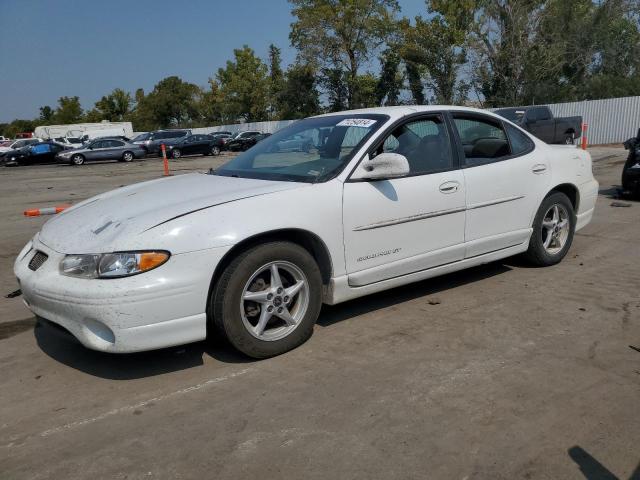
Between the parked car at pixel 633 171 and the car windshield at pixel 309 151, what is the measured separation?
6822 mm

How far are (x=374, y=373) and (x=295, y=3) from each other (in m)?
53.3

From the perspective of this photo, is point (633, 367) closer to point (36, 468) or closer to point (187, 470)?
point (187, 470)

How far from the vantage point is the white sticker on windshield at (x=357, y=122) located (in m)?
4.34

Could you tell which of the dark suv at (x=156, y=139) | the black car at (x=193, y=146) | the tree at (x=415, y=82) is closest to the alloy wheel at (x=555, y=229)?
the black car at (x=193, y=146)

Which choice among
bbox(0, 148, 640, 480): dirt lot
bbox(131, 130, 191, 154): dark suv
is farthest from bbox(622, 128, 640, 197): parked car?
bbox(131, 130, 191, 154): dark suv

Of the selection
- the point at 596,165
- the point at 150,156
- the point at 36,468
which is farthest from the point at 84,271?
the point at 150,156

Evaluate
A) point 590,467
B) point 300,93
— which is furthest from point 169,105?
point 590,467

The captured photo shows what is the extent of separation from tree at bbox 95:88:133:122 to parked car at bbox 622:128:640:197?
3258 inches

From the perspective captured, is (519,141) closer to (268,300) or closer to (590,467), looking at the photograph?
(268,300)

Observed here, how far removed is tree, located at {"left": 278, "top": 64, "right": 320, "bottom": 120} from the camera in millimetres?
53147

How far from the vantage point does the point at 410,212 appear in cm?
418

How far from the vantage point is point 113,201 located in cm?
399

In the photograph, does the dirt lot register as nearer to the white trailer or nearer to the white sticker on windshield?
the white sticker on windshield

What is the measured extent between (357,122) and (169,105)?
7950 cm
